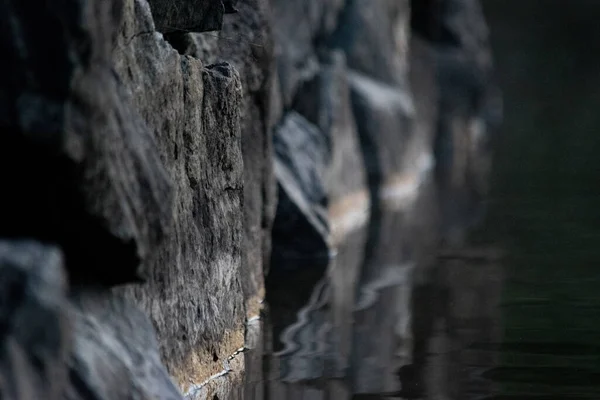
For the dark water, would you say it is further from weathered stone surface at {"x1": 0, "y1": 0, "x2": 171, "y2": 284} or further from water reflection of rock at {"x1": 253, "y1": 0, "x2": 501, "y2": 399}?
weathered stone surface at {"x1": 0, "y1": 0, "x2": 171, "y2": 284}

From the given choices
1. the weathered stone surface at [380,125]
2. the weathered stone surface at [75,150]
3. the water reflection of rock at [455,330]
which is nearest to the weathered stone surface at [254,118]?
the water reflection of rock at [455,330]

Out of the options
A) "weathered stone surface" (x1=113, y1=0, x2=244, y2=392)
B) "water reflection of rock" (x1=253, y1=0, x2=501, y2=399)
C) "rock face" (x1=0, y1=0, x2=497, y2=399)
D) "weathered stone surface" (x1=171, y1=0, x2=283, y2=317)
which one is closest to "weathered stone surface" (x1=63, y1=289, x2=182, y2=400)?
"rock face" (x1=0, y1=0, x2=497, y2=399)

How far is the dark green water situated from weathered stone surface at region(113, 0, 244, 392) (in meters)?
1.09

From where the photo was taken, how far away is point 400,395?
15.0 ft

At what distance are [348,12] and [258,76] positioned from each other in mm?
6715

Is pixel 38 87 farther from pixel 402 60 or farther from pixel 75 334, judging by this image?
pixel 402 60

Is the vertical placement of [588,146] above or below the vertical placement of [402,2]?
below

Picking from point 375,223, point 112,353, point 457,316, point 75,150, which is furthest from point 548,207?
point 75,150

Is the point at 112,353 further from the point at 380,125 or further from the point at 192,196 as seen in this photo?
the point at 380,125

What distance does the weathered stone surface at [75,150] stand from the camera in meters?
2.83

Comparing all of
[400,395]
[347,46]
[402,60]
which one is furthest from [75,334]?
[402,60]

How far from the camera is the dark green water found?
16.9 feet

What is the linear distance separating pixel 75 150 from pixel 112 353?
0.54 meters

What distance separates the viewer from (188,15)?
4938 mm
